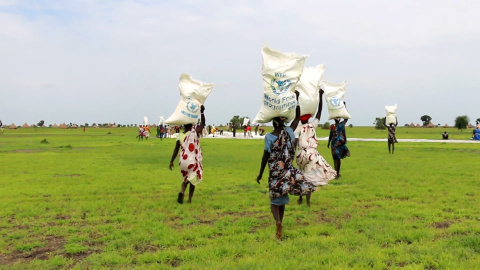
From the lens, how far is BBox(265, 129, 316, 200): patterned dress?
6.04 metres

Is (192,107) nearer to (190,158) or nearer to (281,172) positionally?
(190,158)

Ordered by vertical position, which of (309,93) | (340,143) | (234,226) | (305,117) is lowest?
(234,226)

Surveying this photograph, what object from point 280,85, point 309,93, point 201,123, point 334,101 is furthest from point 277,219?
point 334,101

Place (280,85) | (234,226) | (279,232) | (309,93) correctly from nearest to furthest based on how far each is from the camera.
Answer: (279,232), (280,85), (234,226), (309,93)

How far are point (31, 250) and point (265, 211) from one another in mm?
4144

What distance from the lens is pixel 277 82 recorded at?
244 inches

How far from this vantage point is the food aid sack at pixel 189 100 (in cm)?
847

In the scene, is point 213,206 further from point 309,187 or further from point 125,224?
point 309,187

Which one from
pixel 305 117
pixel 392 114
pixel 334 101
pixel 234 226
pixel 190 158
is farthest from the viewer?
pixel 392 114

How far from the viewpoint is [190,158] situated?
848 cm

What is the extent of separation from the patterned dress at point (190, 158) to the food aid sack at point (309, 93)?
2500 mm

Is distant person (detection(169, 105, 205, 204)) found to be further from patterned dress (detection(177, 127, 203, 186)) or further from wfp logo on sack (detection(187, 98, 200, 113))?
wfp logo on sack (detection(187, 98, 200, 113))

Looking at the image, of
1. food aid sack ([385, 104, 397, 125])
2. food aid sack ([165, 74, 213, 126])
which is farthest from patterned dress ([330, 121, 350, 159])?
food aid sack ([385, 104, 397, 125])

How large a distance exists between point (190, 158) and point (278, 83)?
3.15 meters
